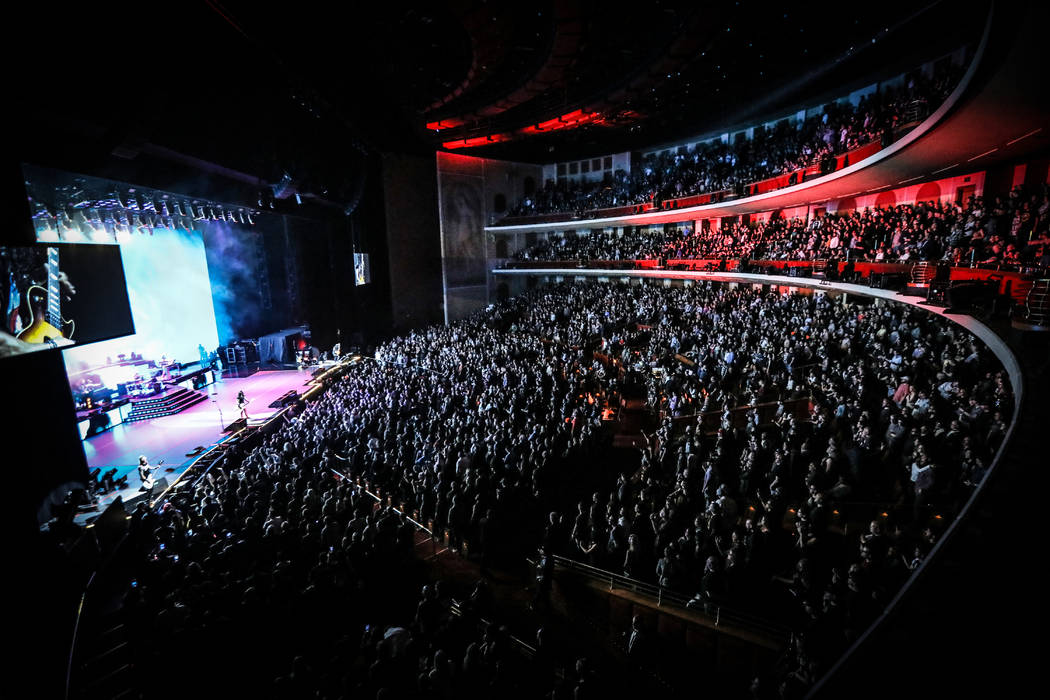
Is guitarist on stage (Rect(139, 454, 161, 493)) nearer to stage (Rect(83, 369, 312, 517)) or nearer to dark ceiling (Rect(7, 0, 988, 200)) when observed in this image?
stage (Rect(83, 369, 312, 517))

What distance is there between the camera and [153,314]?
725 inches

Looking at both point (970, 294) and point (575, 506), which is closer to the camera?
point (970, 294)

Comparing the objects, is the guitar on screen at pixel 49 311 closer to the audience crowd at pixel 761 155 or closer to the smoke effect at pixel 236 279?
the smoke effect at pixel 236 279

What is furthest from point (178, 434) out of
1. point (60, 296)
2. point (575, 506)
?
point (575, 506)

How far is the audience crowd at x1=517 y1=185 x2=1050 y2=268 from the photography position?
28.0 feet

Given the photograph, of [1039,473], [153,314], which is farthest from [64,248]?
[1039,473]

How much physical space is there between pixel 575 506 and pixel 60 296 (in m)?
11.7

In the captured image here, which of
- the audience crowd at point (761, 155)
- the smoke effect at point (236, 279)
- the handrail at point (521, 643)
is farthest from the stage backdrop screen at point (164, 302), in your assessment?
the audience crowd at point (761, 155)

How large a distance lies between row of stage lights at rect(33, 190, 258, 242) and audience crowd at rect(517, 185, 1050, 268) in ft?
64.6

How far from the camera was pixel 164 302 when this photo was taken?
742 inches

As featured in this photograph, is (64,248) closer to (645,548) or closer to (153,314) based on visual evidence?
(153,314)

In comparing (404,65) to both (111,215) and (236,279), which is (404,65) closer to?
(111,215)

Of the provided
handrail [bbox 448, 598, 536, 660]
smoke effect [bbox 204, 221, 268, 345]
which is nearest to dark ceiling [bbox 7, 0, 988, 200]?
smoke effect [bbox 204, 221, 268, 345]

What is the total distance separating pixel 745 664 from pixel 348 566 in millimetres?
5429
